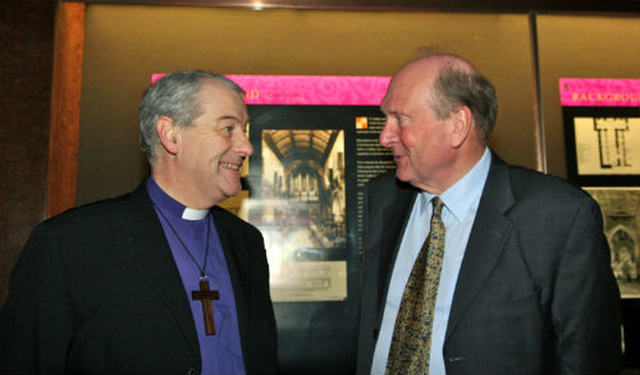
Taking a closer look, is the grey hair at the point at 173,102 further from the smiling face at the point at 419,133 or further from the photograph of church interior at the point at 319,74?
the photograph of church interior at the point at 319,74

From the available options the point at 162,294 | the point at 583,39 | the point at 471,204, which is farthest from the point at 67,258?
the point at 583,39

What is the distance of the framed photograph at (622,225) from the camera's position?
379 centimetres

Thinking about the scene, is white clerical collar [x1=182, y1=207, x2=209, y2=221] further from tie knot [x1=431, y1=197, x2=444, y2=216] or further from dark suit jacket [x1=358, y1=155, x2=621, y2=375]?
dark suit jacket [x1=358, y1=155, x2=621, y2=375]

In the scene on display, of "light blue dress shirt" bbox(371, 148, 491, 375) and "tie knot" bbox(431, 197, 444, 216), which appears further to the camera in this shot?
"tie knot" bbox(431, 197, 444, 216)

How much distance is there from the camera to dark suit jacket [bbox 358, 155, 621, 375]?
6.15 ft

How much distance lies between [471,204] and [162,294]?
4.64ft

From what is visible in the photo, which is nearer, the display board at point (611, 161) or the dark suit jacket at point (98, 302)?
the dark suit jacket at point (98, 302)

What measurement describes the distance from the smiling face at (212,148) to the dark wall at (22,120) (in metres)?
1.53

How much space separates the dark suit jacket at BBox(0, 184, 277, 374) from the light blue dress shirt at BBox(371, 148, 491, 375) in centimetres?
89

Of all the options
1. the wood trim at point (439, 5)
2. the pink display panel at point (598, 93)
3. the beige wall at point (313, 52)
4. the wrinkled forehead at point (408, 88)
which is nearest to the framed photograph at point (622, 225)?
the beige wall at point (313, 52)

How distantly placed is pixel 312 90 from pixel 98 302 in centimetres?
242

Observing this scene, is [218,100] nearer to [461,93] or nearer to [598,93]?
[461,93]

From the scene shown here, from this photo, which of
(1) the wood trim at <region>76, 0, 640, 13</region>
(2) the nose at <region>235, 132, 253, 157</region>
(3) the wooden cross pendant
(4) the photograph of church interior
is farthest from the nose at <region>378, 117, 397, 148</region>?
(1) the wood trim at <region>76, 0, 640, 13</region>

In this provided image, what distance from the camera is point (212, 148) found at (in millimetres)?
2262
